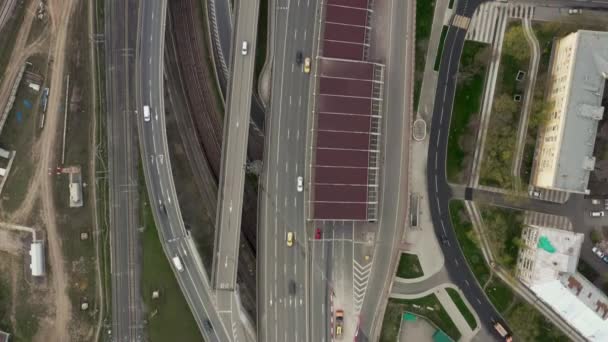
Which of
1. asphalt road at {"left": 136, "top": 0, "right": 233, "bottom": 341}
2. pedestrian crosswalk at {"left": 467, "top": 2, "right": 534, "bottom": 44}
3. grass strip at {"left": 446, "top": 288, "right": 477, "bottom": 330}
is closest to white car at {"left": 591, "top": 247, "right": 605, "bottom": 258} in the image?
grass strip at {"left": 446, "top": 288, "right": 477, "bottom": 330}

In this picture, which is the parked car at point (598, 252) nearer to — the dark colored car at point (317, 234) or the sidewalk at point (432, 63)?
the sidewalk at point (432, 63)

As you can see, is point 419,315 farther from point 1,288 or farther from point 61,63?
point 61,63

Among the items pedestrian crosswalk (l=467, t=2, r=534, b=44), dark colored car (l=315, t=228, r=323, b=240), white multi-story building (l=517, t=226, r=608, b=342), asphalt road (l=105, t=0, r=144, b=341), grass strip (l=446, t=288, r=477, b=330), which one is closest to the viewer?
white multi-story building (l=517, t=226, r=608, b=342)

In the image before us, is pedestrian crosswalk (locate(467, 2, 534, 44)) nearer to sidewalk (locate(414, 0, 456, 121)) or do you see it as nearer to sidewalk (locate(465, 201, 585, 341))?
sidewalk (locate(414, 0, 456, 121))

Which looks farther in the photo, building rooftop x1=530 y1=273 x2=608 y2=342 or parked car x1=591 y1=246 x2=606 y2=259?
parked car x1=591 y1=246 x2=606 y2=259

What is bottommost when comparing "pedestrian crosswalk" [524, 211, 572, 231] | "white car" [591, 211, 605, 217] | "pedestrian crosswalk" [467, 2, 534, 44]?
"pedestrian crosswalk" [524, 211, 572, 231]

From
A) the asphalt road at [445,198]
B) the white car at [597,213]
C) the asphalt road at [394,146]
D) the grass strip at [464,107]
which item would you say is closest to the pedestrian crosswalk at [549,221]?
the white car at [597,213]
